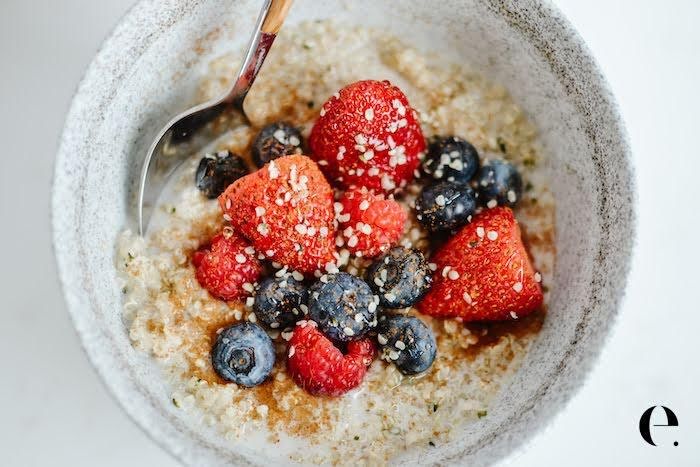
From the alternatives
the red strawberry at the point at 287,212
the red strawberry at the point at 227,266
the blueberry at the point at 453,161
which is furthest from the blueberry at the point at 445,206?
the red strawberry at the point at 227,266

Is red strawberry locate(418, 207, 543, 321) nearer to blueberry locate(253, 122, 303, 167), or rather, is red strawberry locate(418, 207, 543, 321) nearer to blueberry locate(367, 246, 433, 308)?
blueberry locate(367, 246, 433, 308)

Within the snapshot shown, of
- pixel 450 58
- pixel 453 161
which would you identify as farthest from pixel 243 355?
pixel 450 58

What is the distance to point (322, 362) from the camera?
1.16 m

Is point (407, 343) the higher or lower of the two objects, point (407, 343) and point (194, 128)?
the lower

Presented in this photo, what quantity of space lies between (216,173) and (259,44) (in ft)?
0.75

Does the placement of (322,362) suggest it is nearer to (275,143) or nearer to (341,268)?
(341,268)

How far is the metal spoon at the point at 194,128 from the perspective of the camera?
1226 mm

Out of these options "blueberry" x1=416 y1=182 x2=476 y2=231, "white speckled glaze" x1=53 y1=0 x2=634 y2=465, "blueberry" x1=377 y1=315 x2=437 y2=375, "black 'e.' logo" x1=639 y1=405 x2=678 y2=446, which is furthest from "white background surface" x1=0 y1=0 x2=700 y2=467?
"blueberry" x1=416 y1=182 x2=476 y2=231

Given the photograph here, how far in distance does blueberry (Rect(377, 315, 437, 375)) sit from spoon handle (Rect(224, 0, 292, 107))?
46 centimetres

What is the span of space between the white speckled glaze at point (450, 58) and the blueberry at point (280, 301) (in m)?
0.19

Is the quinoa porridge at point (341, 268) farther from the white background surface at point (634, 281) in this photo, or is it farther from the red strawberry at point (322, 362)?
the white background surface at point (634, 281)

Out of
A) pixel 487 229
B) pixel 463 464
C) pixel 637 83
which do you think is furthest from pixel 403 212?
pixel 637 83

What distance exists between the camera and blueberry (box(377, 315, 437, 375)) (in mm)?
1188

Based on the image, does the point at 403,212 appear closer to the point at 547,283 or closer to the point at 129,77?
the point at 547,283
